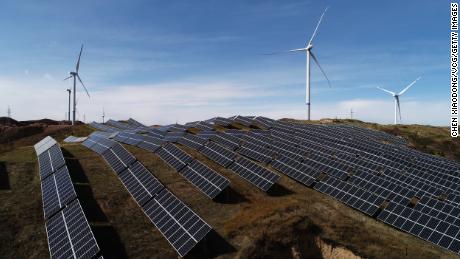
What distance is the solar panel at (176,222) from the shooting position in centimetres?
2794

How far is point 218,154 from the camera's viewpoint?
50.0 m

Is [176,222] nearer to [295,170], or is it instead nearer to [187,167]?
[187,167]

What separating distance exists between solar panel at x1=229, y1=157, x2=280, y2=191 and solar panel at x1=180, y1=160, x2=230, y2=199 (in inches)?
164

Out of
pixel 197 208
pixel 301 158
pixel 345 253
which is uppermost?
pixel 301 158

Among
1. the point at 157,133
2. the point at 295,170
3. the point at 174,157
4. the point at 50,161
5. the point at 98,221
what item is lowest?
the point at 98,221

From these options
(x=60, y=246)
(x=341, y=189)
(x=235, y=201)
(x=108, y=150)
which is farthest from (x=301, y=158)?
(x=60, y=246)

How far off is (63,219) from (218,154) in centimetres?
2354

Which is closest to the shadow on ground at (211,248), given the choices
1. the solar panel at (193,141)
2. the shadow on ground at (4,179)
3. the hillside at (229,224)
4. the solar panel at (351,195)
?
the hillside at (229,224)

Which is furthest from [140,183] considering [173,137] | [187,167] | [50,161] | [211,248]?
[173,137]

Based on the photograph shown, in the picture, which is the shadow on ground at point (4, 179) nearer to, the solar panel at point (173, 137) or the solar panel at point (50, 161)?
the solar panel at point (50, 161)

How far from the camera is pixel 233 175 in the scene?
44.2m

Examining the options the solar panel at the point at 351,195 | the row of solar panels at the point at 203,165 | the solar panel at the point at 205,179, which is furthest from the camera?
the row of solar panels at the point at 203,165

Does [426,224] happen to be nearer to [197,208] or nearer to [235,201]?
[235,201]

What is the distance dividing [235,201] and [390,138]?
60.2 meters
